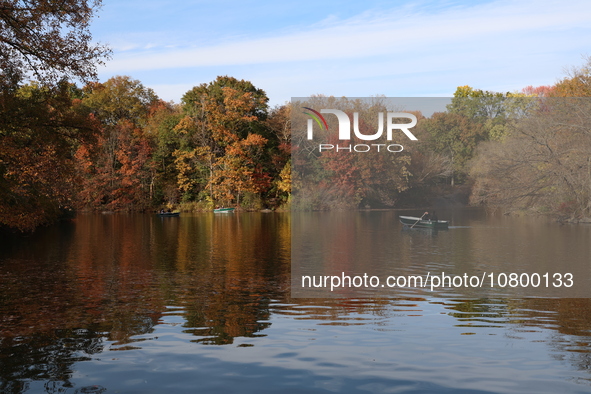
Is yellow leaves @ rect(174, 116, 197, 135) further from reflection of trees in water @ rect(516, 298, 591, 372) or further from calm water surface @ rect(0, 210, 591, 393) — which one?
reflection of trees in water @ rect(516, 298, 591, 372)

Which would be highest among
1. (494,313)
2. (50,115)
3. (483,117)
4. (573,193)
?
(483,117)

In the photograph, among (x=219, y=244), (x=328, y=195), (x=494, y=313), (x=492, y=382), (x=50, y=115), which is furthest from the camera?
(x=328, y=195)

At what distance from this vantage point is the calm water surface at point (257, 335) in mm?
8633

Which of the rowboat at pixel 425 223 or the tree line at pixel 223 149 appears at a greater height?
the tree line at pixel 223 149

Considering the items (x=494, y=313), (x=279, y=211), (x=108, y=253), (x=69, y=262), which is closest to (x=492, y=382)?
(x=494, y=313)

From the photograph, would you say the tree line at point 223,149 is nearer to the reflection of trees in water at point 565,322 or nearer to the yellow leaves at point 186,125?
the yellow leaves at point 186,125

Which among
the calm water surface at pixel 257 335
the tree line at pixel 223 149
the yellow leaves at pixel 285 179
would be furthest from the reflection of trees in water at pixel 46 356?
the yellow leaves at pixel 285 179

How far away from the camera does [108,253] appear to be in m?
28.0

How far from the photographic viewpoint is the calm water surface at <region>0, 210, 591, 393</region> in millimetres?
8633

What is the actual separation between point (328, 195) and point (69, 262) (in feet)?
120

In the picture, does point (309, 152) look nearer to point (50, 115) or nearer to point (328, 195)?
point (328, 195)

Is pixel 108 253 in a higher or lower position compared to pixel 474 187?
lower

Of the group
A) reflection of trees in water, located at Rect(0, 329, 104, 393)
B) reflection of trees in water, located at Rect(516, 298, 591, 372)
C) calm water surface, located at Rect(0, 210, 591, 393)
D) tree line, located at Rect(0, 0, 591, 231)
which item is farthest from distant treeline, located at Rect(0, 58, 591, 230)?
reflection of trees in water, located at Rect(516, 298, 591, 372)

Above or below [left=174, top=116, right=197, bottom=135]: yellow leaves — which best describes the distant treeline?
below
